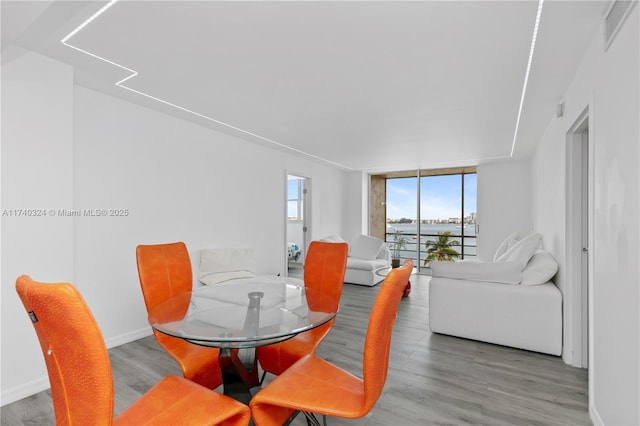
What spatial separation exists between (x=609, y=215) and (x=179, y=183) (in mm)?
3861

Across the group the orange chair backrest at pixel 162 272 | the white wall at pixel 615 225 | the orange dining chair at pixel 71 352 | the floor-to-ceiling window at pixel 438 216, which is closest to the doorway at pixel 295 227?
the floor-to-ceiling window at pixel 438 216

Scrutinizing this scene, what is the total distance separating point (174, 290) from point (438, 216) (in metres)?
6.44

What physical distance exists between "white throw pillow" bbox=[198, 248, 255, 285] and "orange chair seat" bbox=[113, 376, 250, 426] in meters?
2.38

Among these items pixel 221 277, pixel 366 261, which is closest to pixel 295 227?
pixel 366 261

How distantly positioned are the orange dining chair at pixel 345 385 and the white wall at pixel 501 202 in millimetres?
6161

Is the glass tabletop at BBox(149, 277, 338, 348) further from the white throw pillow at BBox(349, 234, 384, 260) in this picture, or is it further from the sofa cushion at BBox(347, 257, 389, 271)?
the white throw pillow at BBox(349, 234, 384, 260)

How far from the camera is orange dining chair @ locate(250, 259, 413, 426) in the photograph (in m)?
1.28

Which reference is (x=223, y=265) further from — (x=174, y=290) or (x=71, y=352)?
(x=71, y=352)

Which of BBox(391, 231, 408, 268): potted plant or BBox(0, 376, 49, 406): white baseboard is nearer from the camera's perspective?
BBox(0, 376, 49, 406): white baseboard

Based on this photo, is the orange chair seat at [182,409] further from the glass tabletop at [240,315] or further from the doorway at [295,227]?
the doorway at [295,227]

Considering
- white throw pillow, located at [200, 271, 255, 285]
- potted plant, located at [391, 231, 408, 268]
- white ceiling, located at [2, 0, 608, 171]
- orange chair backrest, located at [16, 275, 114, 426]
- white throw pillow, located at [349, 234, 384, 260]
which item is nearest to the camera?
orange chair backrest, located at [16, 275, 114, 426]

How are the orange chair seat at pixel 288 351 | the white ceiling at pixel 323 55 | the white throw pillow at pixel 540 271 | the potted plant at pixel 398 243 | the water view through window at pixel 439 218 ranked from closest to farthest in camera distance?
1. the white ceiling at pixel 323 55
2. the orange chair seat at pixel 288 351
3. the white throw pillow at pixel 540 271
4. the water view through window at pixel 439 218
5. the potted plant at pixel 398 243

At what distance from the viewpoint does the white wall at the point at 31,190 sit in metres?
2.18

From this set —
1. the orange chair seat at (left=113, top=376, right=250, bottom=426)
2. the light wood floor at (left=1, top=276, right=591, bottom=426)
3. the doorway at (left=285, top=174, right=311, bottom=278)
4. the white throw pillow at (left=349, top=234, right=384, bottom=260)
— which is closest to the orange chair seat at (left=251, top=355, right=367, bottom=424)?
the orange chair seat at (left=113, top=376, right=250, bottom=426)
